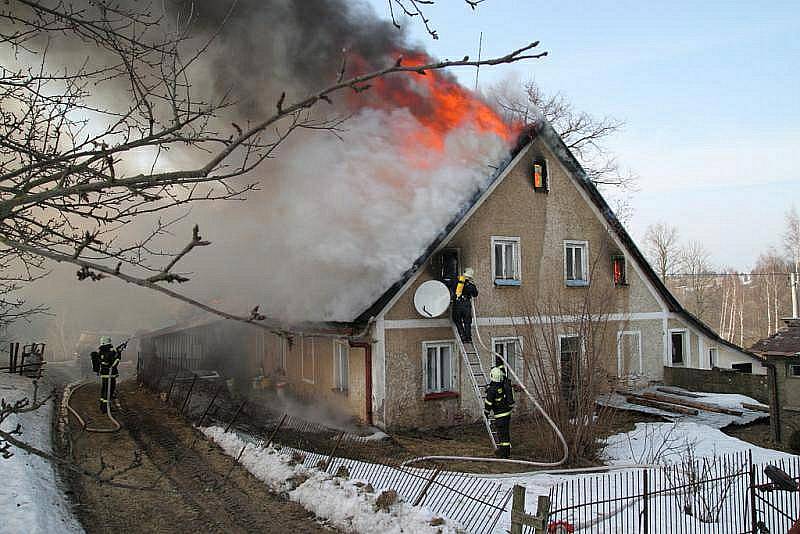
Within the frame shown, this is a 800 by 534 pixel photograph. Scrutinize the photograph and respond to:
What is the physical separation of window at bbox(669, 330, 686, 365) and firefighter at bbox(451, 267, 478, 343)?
8389mm

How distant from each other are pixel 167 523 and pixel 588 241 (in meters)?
13.2

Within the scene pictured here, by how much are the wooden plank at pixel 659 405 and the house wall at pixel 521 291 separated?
1.04 metres

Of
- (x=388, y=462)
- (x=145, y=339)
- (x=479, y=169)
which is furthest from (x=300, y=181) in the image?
(x=145, y=339)

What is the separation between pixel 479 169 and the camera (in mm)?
16859

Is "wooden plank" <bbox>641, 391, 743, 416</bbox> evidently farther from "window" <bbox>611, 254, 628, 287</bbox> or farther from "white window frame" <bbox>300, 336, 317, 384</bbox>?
"white window frame" <bbox>300, 336, 317, 384</bbox>

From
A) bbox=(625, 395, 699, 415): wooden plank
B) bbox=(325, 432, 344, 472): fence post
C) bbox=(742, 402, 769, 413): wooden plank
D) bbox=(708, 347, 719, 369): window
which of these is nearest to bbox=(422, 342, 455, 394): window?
bbox=(325, 432, 344, 472): fence post

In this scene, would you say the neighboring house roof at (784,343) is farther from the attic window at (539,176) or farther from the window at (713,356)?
the attic window at (539,176)

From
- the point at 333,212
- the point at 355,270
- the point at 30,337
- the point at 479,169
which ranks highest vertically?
the point at 479,169

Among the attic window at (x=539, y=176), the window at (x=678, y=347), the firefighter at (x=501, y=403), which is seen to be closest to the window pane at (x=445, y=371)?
the firefighter at (x=501, y=403)

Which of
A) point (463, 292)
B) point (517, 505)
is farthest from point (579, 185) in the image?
point (517, 505)

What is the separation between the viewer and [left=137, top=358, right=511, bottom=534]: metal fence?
332 inches

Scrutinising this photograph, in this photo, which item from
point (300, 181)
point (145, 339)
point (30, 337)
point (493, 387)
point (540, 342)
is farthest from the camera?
point (30, 337)

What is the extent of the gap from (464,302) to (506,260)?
234 centimetres

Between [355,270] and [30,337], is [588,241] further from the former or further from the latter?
[30,337]
